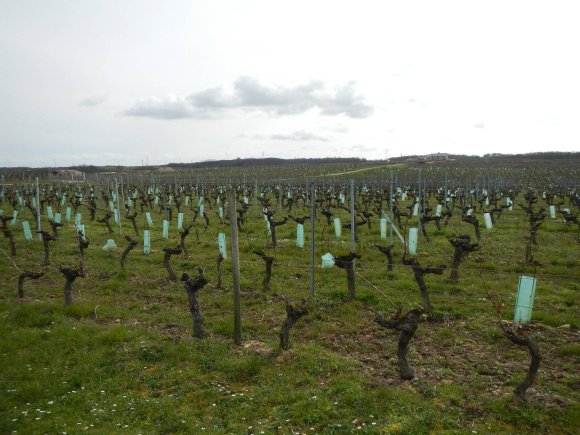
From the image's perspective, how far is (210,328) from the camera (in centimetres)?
725

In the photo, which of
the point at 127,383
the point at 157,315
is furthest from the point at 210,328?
the point at 127,383

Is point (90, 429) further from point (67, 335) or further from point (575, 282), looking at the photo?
point (575, 282)

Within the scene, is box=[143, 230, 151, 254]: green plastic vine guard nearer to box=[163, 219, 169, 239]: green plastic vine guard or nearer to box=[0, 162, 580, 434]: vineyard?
box=[0, 162, 580, 434]: vineyard

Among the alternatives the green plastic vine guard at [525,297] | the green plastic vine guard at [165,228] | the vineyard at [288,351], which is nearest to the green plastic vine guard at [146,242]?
the vineyard at [288,351]

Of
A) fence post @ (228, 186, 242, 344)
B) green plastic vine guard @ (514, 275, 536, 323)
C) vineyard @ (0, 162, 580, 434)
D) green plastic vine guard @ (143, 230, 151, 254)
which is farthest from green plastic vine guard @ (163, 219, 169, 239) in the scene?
green plastic vine guard @ (514, 275, 536, 323)

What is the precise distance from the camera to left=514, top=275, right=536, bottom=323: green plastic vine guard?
6.39m

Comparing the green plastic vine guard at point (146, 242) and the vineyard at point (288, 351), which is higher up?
the green plastic vine guard at point (146, 242)

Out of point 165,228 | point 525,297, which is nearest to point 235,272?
point 525,297

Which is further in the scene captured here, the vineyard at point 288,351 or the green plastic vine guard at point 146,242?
the green plastic vine guard at point 146,242

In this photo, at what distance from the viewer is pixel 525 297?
652 cm

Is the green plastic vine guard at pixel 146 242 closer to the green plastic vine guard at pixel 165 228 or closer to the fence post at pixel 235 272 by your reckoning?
the green plastic vine guard at pixel 165 228

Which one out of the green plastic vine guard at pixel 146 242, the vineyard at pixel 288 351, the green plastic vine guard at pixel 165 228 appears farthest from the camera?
the green plastic vine guard at pixel 165 228

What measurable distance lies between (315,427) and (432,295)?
16.8 feet

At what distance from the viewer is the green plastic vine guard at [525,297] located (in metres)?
6.39
